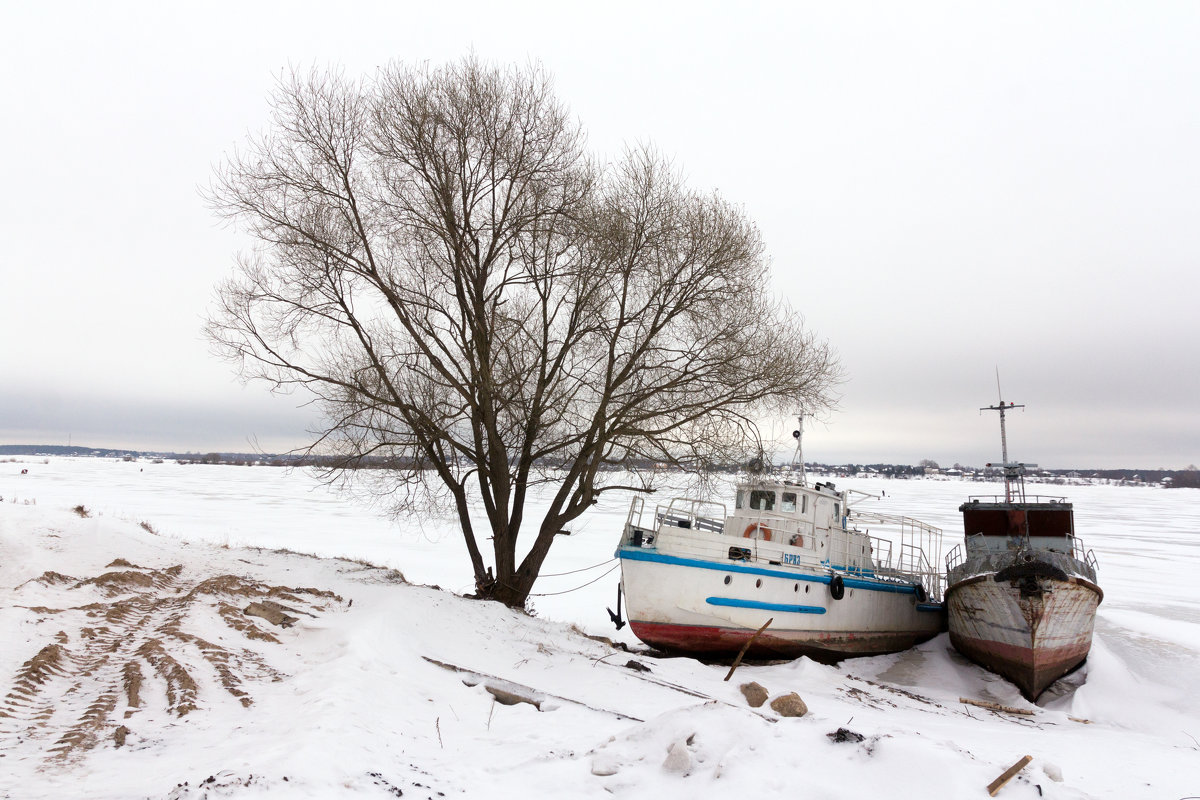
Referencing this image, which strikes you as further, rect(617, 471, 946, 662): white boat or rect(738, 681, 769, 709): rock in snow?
rect(617, 471, 946, 662): white boat

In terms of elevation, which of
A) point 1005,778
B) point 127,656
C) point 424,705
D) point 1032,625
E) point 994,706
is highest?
point 127,656

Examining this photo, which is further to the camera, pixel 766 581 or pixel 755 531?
pixel 755 531

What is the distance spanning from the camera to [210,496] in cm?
4900

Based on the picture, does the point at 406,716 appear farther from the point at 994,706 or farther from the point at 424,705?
the point at 994,706

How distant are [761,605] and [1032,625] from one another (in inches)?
219

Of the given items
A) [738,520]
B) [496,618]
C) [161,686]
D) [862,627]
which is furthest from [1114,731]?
[161,686]

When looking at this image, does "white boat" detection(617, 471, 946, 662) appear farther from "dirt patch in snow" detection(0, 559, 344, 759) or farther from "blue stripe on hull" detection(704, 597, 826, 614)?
"dirt patch in snow" detection(0, 559, 344, 759)

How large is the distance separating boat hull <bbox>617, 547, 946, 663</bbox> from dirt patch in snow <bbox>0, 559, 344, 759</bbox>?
20.6 feet

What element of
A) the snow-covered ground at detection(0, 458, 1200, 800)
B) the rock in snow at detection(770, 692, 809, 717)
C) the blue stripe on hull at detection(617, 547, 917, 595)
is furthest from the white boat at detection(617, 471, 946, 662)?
the rock in snow at detection(770, 692, 809, 717)

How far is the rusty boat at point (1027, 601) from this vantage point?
14242 millimetres

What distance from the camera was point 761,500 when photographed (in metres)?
17.4

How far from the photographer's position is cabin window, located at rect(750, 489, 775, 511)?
17.3 metres

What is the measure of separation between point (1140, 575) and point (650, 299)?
88.3 ft

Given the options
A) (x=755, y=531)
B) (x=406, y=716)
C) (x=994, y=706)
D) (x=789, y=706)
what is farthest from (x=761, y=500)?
(x=406, y=716)
